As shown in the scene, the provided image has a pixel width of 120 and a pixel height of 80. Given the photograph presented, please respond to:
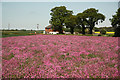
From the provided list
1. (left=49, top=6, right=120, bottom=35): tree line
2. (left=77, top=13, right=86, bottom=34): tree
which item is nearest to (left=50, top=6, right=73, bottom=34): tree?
(left=49, top=6, right=120, bottom=35): tree line

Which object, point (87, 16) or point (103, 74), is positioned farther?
point (87, 16)

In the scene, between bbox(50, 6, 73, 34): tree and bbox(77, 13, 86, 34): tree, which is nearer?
bbox(77, 13, 86, 34): tree

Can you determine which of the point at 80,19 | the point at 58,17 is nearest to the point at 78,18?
the point at 80,19

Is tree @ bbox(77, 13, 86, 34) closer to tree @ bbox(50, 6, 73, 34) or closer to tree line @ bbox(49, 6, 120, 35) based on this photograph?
tree line @ bbox(49, 6, 120, 35)

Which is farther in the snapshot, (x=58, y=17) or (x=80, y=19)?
(x=58, y=17)

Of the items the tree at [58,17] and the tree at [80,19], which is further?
the tree at [58,17]

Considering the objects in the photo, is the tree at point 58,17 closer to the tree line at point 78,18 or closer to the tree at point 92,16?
the tree line at point 78,18

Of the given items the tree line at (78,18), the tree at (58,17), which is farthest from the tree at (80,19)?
the tree at (58,17)

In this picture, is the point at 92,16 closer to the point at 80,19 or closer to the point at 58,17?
the point at 80,19

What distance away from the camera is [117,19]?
148 ft

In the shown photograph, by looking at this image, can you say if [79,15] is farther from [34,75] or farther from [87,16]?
[34,75]

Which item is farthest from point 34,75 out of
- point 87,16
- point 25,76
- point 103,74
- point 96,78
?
point 87,16

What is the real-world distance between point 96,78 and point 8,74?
4495 millimetres

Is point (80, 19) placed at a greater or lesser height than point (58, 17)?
lesser
